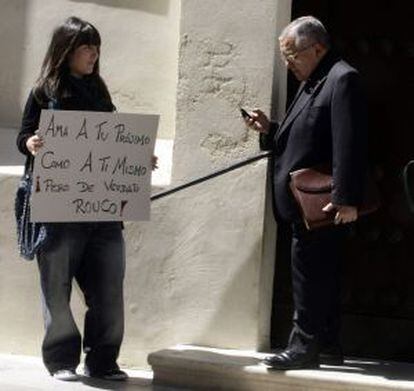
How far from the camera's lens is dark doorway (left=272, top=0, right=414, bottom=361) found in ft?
19.5

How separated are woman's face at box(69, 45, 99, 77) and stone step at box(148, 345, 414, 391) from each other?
57.6 inches

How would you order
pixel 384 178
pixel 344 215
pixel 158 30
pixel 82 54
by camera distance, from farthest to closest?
pixel 158 30 → pixel 384 178 → pixel 82 54 → pixel 344 215

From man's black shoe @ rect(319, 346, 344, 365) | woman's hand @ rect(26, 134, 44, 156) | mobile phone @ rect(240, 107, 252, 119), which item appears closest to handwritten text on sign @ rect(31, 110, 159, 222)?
woman's hand @ rect(26, 134, 44, 156)

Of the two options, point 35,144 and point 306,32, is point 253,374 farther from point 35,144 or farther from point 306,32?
point 306,32

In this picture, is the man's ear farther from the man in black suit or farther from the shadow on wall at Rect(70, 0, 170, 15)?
the shadow on wall at Rect(70, 0, 170, 15)

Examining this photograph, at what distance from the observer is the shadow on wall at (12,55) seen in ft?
21.9

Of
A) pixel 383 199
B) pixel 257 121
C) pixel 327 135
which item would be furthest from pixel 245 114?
pixel 383 199

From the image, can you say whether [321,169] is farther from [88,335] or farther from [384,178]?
[88,335]

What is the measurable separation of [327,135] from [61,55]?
131 centimetres

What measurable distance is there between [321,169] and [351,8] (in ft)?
3.78

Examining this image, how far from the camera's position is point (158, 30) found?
646 cm

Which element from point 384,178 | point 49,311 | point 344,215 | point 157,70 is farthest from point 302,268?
point 157,70

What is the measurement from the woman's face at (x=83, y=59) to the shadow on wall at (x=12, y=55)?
4.03 ft

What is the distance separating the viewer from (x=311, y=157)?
17.5 ft
